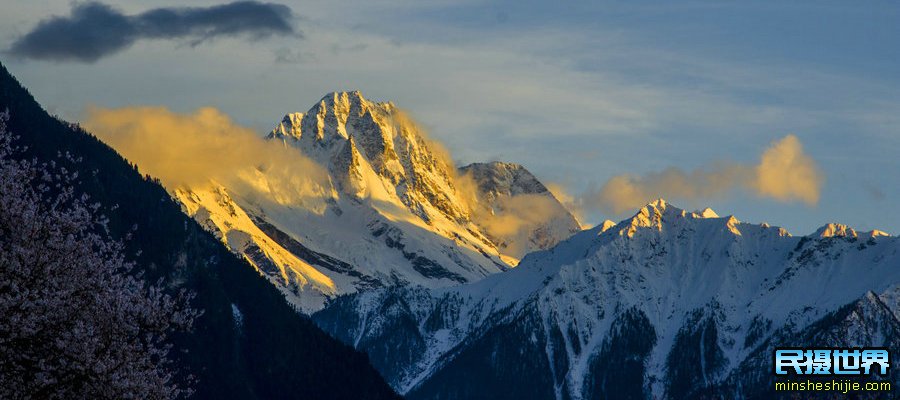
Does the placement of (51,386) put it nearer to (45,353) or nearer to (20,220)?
(45,353)

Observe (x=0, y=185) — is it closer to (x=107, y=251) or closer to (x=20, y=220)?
(x=20, y=220)

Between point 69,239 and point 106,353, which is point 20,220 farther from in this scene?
point 106,353

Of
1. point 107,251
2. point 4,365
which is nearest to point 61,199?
point 107,251

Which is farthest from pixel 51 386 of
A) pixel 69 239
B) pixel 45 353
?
pixel 69 239

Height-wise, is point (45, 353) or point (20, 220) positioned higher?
point (20, 220)

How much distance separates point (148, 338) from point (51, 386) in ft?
14.1

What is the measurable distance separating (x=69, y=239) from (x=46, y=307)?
283cm

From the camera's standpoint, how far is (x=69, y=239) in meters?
61.6

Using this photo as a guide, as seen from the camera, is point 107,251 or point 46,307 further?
point 107,251

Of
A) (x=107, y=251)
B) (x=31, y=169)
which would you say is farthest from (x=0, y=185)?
(x=107, y=251)

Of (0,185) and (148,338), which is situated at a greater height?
(0,185)

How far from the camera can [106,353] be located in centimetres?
6191

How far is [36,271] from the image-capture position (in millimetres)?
61375

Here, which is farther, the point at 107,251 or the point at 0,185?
the point at 107,251
